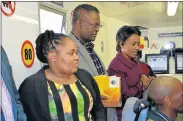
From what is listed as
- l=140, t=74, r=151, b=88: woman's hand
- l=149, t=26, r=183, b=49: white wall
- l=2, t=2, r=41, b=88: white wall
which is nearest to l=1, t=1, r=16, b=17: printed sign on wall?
l=2, t=2, r=41, b=88: white wall

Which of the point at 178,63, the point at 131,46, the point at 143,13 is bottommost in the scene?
the point at 178,63

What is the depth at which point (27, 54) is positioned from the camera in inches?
81.9

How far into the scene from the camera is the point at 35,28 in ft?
7.32

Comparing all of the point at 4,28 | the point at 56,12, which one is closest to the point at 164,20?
the point at 56,12

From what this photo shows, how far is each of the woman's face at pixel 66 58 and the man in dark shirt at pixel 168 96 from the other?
459 millimetres

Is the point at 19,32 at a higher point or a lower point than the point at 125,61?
higher

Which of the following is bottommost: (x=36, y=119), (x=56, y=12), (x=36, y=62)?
(x=36, y=119)

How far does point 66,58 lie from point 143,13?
501 centimetres

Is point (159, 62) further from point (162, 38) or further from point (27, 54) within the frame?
point (27, 54)

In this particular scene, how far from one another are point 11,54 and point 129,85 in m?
0.87

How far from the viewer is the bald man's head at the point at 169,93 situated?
1.42 meters

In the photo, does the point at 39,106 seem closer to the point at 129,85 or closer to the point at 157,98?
the point at 157,98

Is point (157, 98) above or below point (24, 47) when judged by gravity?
below

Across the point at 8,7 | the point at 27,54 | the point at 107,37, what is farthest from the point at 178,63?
the point at 8,7
